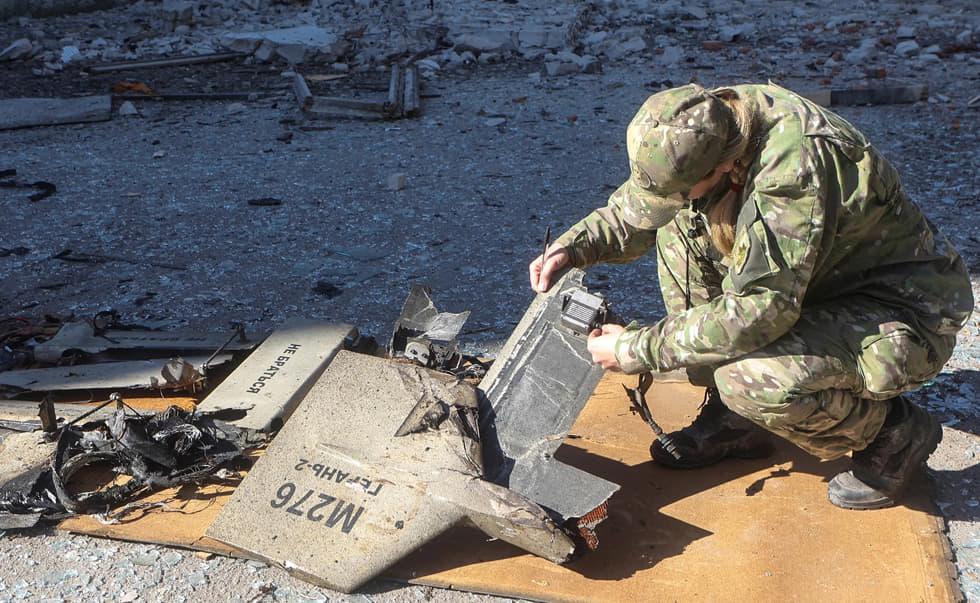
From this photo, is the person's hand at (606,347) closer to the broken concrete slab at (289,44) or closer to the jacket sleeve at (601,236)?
the jacket sleeve at (601,236)

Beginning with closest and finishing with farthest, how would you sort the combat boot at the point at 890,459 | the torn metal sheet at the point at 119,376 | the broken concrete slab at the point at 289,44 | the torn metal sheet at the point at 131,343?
1. the combat boot at the point at 890,459
2. the torn metal sheet at the point at 119,376
3. the torn metal sheet at the point at 131,343
4. the broken concrete slab at the point at 289,44

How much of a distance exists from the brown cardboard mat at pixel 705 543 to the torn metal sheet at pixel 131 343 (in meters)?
0.83

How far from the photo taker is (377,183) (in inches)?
214

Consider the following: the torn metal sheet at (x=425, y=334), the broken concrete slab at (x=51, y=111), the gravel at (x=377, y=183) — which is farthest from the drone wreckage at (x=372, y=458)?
the broken concrete slab at (x=51, y=111)

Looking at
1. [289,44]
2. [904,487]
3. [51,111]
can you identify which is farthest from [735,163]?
[289,44]

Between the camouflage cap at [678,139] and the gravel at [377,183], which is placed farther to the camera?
the gravel at [377,183]

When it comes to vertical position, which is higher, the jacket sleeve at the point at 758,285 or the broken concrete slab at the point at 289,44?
the jacket sleeve at the point at 758,285

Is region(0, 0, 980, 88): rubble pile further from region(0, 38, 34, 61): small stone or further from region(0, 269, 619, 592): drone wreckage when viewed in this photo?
region(0, 269, 619, 592): drone wreckage

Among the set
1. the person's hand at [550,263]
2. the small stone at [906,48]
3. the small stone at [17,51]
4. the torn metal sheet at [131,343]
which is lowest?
the small stone at [17,51]

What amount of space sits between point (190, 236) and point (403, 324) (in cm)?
207

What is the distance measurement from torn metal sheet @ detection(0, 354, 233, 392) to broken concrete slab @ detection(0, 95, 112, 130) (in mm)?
4404

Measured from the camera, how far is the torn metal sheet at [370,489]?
2164 mm

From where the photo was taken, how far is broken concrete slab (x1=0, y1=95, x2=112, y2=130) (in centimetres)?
682

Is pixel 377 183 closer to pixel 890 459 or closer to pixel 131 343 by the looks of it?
pixel 131 343
